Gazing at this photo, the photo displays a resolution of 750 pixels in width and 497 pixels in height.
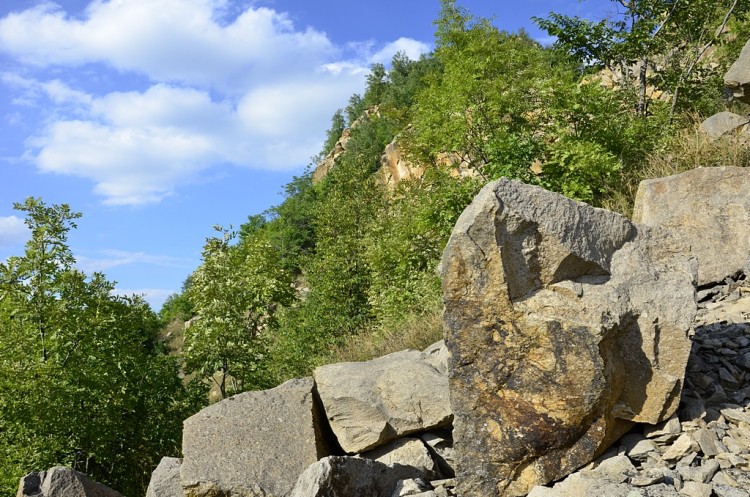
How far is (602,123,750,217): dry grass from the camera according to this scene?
11.7 meters

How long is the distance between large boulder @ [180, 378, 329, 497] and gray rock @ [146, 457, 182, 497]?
0.67 m

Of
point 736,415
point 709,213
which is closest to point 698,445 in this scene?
point 736,415

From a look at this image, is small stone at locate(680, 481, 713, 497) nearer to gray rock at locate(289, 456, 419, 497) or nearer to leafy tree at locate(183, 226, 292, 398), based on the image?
gray rock at locate(289, 456, 419, 497)

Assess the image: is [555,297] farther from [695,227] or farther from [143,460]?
[143,460]

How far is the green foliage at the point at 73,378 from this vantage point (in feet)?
33.8

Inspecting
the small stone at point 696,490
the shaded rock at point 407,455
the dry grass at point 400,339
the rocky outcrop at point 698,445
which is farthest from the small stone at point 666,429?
the dry grass at point 400,339

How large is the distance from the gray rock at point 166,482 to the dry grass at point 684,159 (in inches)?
334

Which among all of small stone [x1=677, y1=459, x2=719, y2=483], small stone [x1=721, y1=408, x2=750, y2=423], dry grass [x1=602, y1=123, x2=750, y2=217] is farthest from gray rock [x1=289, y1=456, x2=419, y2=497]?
dry grass [x1=602, y1=123, x2=750, y2=217]

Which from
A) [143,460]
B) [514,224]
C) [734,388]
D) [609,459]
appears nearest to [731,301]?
[734,388]

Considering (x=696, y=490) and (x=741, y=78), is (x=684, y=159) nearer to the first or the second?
(x=741, y=78)

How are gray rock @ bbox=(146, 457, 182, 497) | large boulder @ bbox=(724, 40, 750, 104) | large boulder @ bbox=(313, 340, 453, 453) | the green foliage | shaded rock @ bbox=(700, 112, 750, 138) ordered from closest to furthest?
large boulder @ bbox=(313, 340, 453, 453) → gray rock @ bbox=(146, 457, 182, 497) → the green foliage → large boulder @ bbox=(724, 40, 750, 104) → shaded rock @ bbox=(700, 112, 750, 138)

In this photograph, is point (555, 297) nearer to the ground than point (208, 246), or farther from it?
nearer to the ground

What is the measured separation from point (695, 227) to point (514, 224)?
166 inches

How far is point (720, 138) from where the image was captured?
40.0 feet
